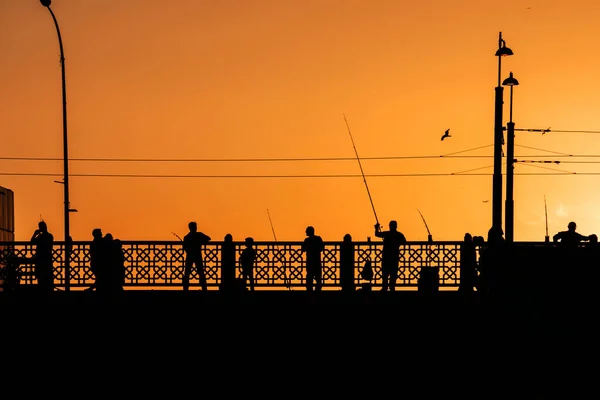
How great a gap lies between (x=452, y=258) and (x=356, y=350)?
4466mm

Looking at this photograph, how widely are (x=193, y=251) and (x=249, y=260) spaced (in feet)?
4.16

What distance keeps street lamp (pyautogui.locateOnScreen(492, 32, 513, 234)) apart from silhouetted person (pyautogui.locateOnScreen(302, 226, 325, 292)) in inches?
279

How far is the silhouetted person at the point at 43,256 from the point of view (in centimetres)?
3669

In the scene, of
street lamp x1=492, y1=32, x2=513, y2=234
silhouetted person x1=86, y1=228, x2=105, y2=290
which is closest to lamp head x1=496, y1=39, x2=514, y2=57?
street lamp x1=492, y1=32, x2=513, y2=234

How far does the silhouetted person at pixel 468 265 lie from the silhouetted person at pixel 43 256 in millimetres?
9048

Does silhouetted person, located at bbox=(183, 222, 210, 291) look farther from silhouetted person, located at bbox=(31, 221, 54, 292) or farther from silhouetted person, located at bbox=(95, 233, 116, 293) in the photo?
silhouetted person, located at bbox=(31, 221, 54, 292)

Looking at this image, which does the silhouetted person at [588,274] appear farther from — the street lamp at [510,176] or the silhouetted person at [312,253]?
the street lamp at [510,176]

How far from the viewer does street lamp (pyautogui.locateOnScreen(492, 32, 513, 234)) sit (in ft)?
138

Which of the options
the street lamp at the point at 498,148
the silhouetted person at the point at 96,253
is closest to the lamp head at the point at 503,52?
the street lamp at the point at 498,148

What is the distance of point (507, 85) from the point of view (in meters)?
44.0

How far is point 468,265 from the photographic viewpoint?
36.0 m

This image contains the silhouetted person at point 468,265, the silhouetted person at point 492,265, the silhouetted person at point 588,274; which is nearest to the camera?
the silhouetted person at point 588,274

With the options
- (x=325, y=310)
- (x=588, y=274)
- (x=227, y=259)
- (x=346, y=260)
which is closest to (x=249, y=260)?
(x=227, y=259)

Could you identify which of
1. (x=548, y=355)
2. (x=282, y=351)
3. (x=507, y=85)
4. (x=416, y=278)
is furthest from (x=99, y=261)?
(x=507, y=85)
